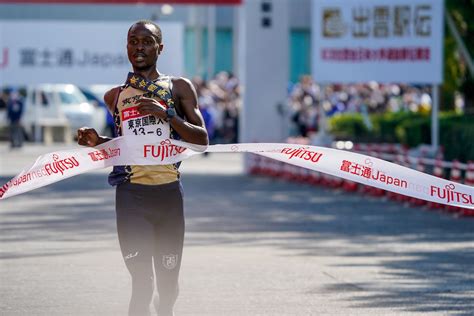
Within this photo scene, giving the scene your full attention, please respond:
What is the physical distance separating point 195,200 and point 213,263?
8.76 metres

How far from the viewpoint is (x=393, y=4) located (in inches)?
1043

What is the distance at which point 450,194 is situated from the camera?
9352 mm

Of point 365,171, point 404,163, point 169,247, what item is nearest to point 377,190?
point 404,163

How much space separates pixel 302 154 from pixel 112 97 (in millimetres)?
1482

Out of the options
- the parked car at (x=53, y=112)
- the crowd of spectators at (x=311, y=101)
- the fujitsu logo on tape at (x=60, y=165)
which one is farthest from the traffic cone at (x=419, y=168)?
the parked car at (x=53, y=112)

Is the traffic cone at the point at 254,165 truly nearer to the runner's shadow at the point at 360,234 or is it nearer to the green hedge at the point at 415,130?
the green hedge at the point at 415,130

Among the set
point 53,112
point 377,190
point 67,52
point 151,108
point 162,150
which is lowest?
point 53,112

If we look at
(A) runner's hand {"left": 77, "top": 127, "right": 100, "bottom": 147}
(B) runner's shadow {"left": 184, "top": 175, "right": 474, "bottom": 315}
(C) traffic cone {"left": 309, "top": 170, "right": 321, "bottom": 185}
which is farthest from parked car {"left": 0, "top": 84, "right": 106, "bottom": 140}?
(A) runner's hand {"left": 77, "top": 127, "right": 100, "bottom": 147}

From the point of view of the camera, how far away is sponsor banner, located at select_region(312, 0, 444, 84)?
26.5 m

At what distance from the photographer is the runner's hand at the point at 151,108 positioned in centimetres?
788

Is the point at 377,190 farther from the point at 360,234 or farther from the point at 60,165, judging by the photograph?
the point at 60,165

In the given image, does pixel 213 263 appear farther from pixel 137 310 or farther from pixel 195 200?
pixel 195 200

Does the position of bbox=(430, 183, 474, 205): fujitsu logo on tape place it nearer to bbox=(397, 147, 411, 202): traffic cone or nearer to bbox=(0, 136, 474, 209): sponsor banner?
bbox=(0, 136, 474, 209): sponsor banner

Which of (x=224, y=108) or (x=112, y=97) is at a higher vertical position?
(x=112, y=97)
